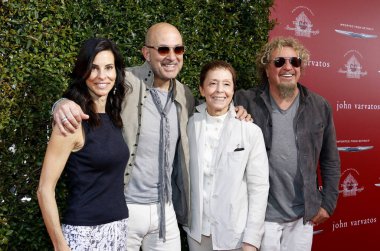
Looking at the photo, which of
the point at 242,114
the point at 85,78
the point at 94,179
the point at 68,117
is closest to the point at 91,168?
the point at 94,179

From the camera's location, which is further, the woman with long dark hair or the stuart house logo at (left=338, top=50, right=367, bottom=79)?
the stuart house logo at (left=338, top=50, right=367, bottom=79)

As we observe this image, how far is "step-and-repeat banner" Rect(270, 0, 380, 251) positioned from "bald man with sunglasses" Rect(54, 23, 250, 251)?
229 centimetres

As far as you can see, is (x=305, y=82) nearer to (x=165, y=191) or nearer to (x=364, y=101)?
(x=364, y=101)

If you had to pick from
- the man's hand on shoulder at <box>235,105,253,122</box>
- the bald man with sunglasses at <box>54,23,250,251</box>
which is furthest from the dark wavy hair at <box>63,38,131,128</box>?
→ the man's hand on shoulder at <box>235,105,253,122</box>

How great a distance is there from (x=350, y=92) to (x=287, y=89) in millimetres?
2504

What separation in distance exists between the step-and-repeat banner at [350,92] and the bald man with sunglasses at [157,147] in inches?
90.2

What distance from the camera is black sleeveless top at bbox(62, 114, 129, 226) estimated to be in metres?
2.56

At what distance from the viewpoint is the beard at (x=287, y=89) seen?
348 centimetres

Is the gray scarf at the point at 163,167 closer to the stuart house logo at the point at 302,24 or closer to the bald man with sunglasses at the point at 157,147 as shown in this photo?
the bald man with sunglasses at the point at 157,147

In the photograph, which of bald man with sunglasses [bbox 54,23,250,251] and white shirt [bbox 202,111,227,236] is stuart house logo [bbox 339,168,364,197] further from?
white shirt [bbox 202,111,227,236]

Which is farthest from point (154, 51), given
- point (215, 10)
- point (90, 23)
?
point (215, 10)

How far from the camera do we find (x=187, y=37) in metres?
4.04

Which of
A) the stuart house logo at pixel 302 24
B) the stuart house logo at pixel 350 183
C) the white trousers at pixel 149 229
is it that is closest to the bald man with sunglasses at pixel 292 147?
the white trousers at pixel 149 229

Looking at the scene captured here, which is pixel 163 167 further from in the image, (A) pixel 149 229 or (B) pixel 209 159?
(A) pixel 149 229
